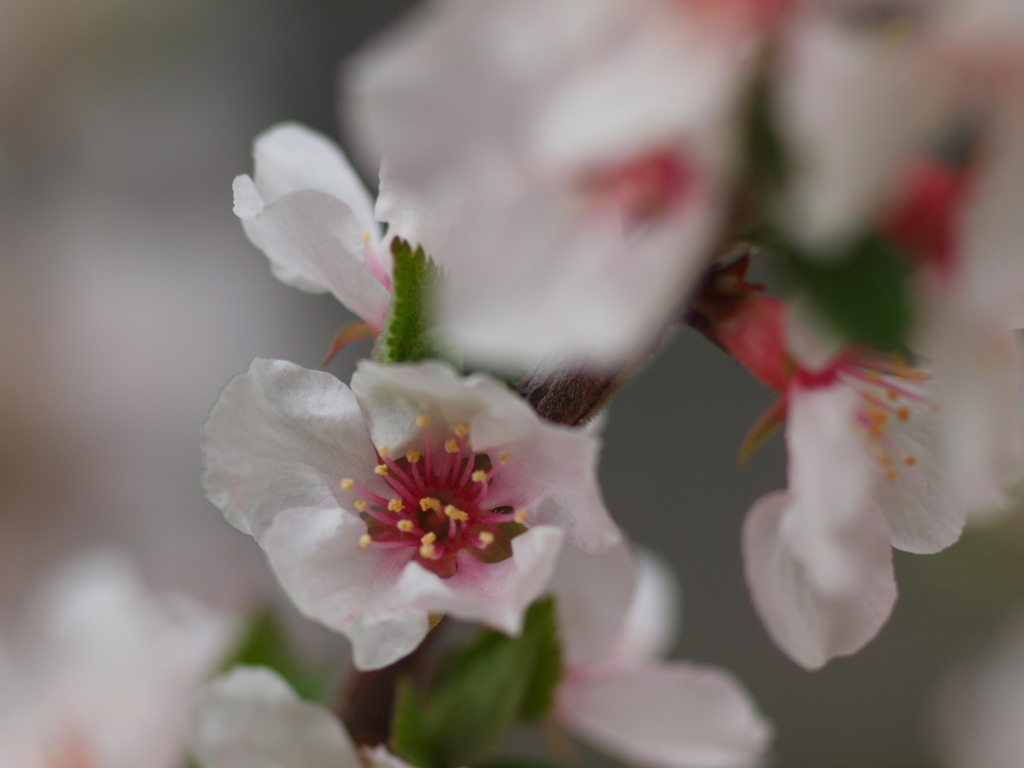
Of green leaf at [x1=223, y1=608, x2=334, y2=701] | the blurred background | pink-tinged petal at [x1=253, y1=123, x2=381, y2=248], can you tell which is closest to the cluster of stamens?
pink-tinged petal at [x1=253, y1=123, x2=381, y2=248]

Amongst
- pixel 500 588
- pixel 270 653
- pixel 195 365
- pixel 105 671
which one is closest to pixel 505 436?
pixel 500 588

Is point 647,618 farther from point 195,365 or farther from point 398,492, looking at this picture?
point 195,365

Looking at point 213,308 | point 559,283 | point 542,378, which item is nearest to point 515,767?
point 542,378

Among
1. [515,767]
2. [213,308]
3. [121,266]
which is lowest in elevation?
[213,308]

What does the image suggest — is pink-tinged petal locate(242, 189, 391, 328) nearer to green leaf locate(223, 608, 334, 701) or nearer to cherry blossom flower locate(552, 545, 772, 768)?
cherry blossom flower locate(552, 545, 772, 768)

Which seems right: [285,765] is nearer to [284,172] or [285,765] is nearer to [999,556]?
[284,172]
